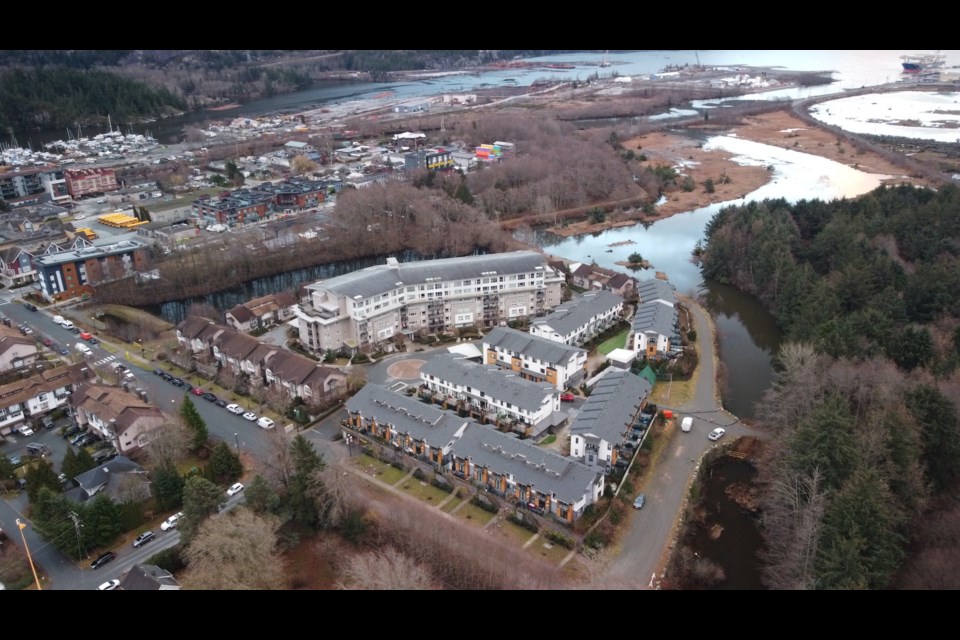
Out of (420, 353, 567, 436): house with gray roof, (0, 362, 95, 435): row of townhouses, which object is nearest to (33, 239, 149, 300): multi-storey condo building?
(0, 362, 95, 435): row of townhouses

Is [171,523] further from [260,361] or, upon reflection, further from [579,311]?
[579,311]

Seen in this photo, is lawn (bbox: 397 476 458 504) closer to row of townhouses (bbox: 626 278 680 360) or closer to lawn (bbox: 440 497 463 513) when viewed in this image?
lawn (bbox: 440 497 463 513)

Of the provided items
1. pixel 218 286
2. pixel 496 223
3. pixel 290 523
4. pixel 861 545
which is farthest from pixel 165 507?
pixel 496 223

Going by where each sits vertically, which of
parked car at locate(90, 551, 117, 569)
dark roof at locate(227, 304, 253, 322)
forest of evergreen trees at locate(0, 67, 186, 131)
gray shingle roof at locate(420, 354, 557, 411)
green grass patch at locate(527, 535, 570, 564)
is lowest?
green grass patch at locate(527, 535, 570, 564)

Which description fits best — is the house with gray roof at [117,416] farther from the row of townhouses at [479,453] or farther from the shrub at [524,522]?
the shrub at [524,522]

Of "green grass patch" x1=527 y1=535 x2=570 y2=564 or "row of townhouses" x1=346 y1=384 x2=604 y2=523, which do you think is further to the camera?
"row of townhouses" x1=346 y1=384 x2=604 y2=523

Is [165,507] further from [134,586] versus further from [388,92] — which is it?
[388,92]

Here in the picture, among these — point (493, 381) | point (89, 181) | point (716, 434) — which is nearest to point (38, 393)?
point (493, 381)
